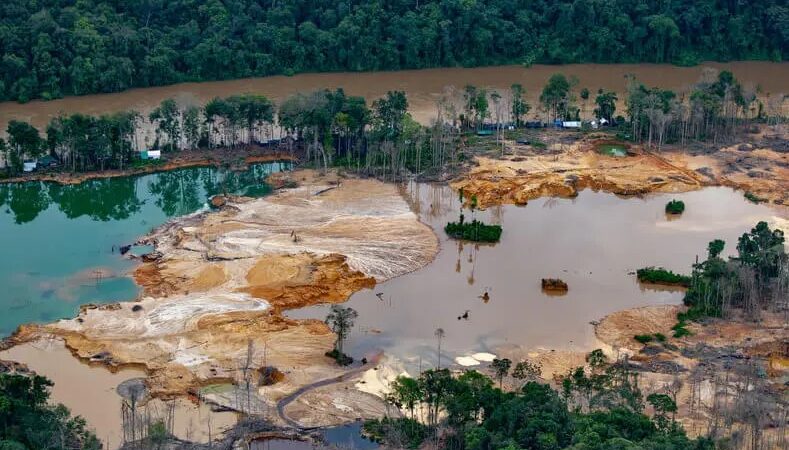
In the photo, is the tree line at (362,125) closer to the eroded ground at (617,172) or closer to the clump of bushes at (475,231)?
the eroded ground at (617,172)

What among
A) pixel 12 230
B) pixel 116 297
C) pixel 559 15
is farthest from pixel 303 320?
pixel 559 15

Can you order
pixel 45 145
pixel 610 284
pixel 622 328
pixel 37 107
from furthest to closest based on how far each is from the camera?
pixel 37 107 → pixel 45 145 → pixel 610 284 → pixel 622 328

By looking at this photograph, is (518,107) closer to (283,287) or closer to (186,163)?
(186,163)

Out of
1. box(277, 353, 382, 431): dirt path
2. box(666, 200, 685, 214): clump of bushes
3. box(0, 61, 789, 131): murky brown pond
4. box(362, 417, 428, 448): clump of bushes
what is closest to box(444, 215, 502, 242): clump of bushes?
box(666, 200, 685, 214): clump of bushes

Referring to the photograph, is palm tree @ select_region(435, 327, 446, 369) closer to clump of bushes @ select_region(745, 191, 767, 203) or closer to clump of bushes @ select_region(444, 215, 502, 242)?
clump of bushes @ select_region(444, 215, 502, 242)

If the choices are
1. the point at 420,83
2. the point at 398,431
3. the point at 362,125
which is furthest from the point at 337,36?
the point at 398,431

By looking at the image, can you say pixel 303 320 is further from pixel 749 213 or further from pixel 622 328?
pixel 749 213

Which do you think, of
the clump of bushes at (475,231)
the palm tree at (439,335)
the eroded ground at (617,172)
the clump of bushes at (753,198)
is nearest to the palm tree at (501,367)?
the palm tree at (439,335)
